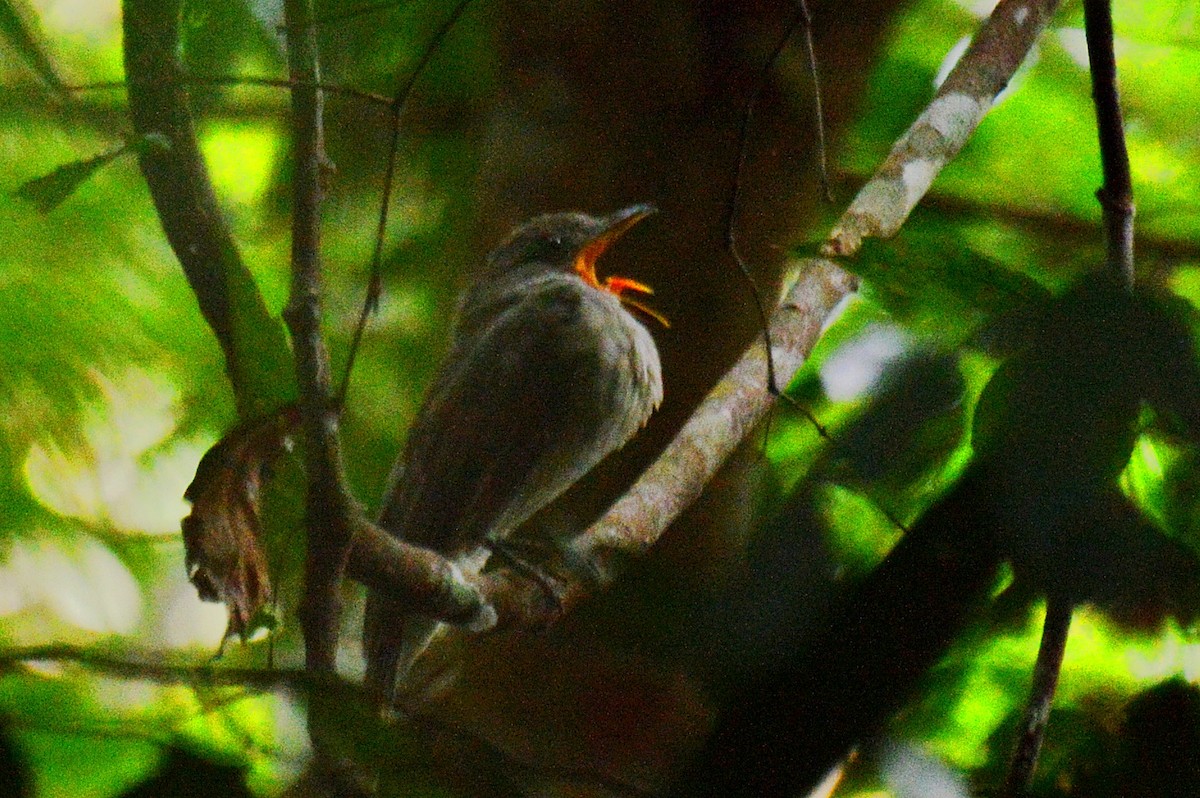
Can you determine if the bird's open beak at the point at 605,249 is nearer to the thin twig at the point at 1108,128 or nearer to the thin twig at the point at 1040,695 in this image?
the thin twig at the point at 1108,128

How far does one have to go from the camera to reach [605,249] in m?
2.55

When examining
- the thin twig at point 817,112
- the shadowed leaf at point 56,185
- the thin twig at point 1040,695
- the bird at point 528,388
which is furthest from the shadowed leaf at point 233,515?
the thin twig at point 817,112

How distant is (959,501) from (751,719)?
170mm

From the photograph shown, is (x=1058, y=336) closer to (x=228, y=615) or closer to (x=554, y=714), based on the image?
(x=554, y=714)

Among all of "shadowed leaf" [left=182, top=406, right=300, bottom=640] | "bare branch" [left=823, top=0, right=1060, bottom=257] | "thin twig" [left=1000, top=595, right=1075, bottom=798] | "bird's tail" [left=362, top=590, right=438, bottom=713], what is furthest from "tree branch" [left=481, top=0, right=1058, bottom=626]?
"thin twig" [left=1000, top=595, right=1075, bottom=798]

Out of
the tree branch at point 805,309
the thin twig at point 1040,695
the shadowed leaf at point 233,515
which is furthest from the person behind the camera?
the tree branch at point 805,309

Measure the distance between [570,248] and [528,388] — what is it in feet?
1.28

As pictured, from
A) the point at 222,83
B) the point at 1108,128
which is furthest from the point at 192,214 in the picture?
the point at 1108,128

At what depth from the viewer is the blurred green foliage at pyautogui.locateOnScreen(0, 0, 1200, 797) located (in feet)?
2.36

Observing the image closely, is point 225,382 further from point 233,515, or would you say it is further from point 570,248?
point 570,248

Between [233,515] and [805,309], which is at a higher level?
[805,309]

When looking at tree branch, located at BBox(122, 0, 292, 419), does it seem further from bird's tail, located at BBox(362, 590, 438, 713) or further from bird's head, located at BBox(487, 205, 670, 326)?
bird's head, located at BBox(487, 205, 670, 326)

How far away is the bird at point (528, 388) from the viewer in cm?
210

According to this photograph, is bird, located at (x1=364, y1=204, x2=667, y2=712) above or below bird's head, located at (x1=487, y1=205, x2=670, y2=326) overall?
below
